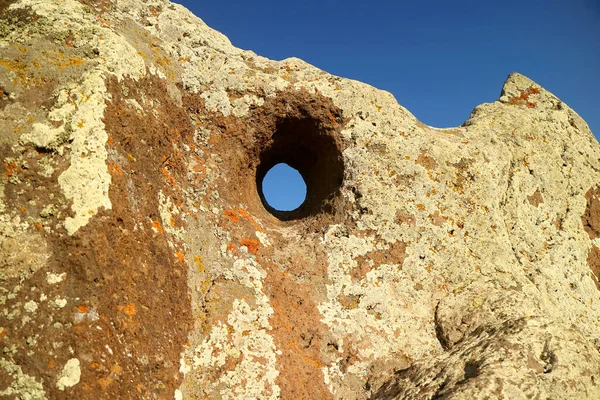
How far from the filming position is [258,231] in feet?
20.0

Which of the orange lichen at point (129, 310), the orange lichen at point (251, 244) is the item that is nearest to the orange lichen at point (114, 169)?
the orange lichen at point (129, 310)

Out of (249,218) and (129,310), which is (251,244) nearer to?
(249,218)

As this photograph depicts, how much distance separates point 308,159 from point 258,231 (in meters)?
2.13

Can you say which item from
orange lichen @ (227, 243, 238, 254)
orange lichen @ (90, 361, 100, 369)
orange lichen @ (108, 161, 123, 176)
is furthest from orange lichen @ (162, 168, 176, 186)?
orange lichen @ (90, 361, 100, 369)

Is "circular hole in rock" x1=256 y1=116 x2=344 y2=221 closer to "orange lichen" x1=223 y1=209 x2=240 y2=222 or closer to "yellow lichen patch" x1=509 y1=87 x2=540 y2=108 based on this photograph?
"orange lichen" x1=223 y1=209 x2=240 y2=222

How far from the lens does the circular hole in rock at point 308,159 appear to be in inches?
275

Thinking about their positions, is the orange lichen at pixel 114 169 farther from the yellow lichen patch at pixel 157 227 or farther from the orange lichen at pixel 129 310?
the orange lichen at pixel 129 310

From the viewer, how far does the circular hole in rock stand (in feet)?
22.9

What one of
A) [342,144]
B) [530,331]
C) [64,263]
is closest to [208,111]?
[342,144]

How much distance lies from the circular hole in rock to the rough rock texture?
0.05 meters

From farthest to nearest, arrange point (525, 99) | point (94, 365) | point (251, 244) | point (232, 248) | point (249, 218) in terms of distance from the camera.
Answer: point (525, 99) → point (249, 218) → point (251, 244) → point (232, 248) → point (94, 365)

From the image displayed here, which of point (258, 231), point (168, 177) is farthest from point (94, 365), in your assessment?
point (258, 231)

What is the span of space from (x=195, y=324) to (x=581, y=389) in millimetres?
3676

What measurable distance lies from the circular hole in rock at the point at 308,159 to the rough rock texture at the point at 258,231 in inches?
1.8
